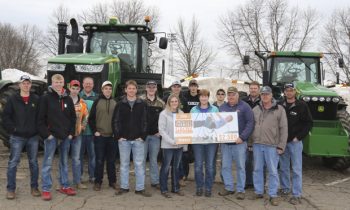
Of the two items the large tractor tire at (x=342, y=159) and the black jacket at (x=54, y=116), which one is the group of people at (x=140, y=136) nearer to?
the black jacket at (x=54, y=116)

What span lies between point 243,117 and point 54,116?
2.97m

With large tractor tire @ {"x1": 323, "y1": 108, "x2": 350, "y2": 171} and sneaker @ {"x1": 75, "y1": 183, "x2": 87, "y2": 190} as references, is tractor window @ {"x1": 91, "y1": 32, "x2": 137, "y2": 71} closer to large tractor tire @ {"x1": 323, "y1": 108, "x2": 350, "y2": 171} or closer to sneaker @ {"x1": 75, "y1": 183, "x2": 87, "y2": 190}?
sneaker @ {"x1": 75, "y1": 183, "x2": 87, "y2": 190}

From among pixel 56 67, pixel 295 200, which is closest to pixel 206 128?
pixel 295 200

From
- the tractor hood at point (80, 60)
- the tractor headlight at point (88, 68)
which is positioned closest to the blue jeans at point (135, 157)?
the tractor headlight at point (88, 68)

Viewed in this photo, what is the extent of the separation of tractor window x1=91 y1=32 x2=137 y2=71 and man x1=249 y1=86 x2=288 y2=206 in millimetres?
4668

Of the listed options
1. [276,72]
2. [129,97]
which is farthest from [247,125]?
[276,72]

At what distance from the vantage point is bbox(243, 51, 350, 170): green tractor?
7766 millimetres

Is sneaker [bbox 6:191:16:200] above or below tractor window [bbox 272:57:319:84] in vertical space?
below

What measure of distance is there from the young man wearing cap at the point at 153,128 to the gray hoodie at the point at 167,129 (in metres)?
0.20

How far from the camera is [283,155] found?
21.2 ft

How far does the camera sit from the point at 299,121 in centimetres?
629

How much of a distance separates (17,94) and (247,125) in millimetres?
3586

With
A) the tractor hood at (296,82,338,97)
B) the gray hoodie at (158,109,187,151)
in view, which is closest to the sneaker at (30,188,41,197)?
the gray hoodie at (158,109,187,151)

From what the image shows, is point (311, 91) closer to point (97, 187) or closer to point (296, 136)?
point (296, 136)
